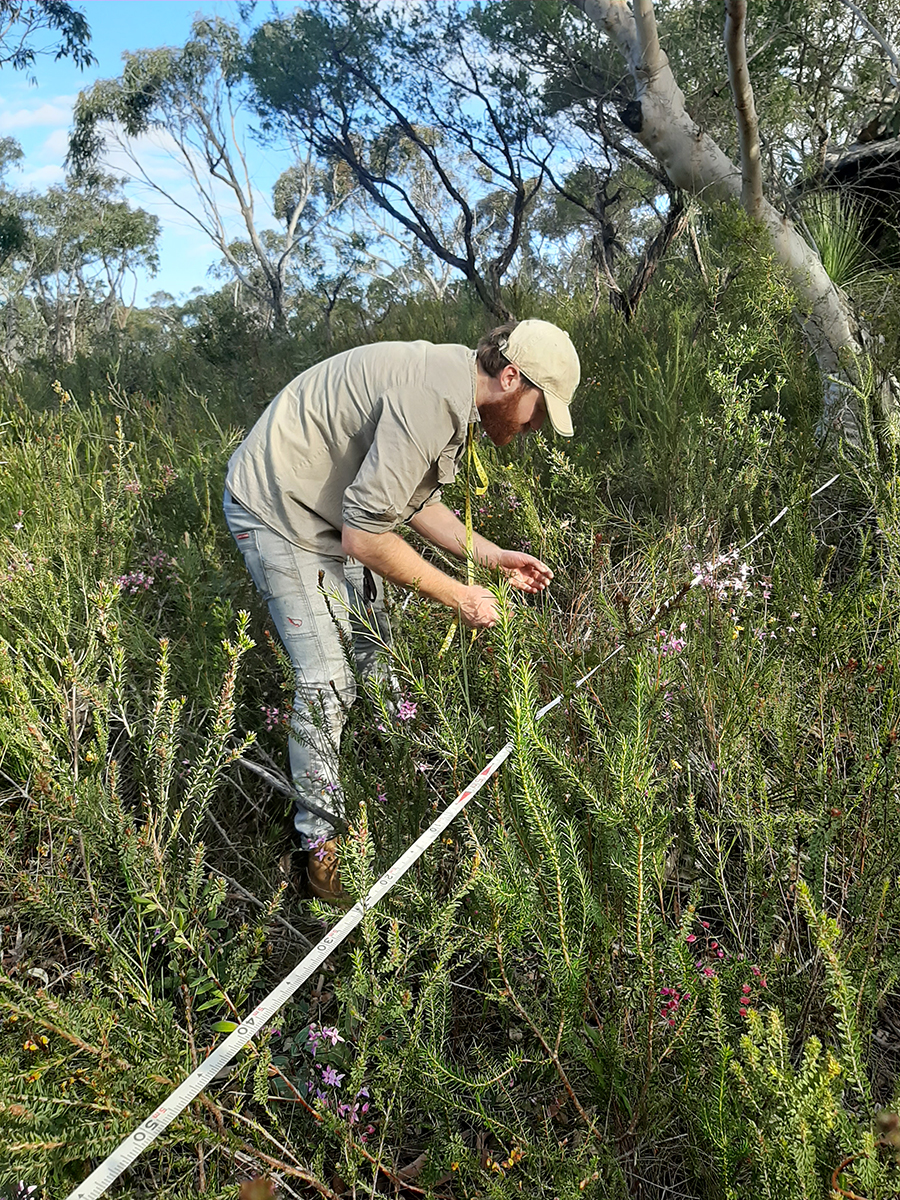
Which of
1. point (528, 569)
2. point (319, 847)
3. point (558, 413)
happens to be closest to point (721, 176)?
point (558, 413)

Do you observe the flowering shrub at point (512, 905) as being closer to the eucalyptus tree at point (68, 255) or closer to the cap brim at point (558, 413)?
the cap brim at point (558, 413)

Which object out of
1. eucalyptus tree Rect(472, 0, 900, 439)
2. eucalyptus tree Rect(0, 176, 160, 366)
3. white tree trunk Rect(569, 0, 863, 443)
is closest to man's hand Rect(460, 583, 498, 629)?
eucalyptus tree Rect(472, 0, 900, 439)

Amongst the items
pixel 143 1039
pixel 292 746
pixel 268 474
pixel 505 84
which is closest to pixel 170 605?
pixel 268 474

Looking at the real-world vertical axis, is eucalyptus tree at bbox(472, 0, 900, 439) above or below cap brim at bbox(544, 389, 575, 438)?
above

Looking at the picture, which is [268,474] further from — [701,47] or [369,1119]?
[701,47]

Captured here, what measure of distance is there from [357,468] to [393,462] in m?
0.34

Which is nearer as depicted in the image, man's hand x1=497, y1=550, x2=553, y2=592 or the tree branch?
man's hand x1=497, y1=550, x2=553, y2=592

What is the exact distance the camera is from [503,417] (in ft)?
8.72

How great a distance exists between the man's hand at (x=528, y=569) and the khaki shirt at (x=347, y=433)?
32 centimetres

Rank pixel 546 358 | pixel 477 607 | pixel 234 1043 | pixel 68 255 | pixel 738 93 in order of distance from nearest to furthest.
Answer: pixel 234 1043, pixel 477 607, pixel 546 358, pixel 738 93, pixel 68 255

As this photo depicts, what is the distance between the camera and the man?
2.38 meters

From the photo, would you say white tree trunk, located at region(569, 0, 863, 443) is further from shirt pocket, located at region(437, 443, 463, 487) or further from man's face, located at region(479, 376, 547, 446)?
shirt pocket, located at region(437, 443, 463, 487)

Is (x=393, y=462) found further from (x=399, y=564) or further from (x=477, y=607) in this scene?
(x=477, y=607)

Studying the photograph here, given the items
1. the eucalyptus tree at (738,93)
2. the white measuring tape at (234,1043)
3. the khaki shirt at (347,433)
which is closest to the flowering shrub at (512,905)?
the white measuring tape at (234,1043)
